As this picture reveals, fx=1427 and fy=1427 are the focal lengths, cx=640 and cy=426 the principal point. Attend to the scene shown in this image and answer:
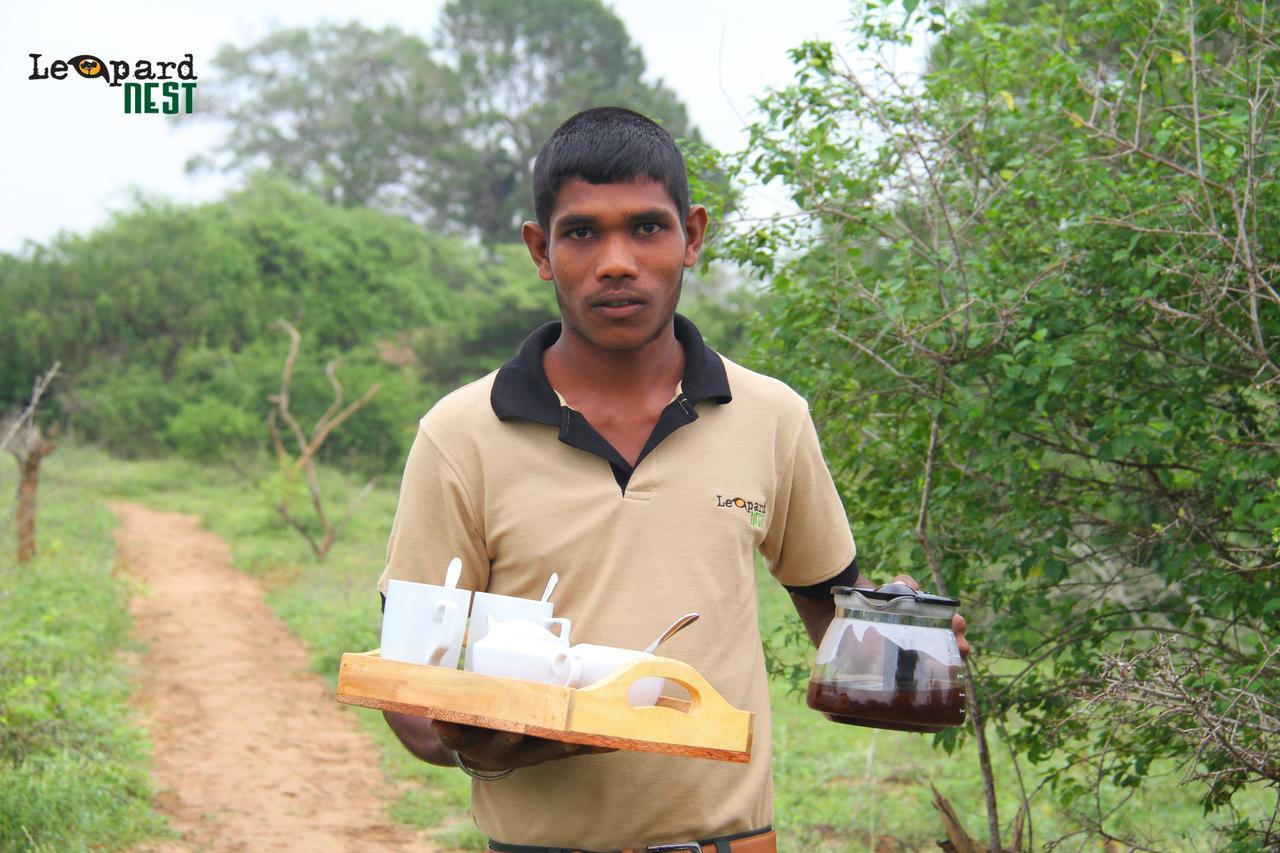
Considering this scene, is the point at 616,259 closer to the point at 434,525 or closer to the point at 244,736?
the point at 434,525

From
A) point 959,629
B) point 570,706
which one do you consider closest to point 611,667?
point 570,706

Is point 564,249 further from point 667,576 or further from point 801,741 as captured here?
point 801,741

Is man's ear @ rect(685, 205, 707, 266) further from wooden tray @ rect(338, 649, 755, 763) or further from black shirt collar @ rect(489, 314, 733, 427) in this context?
wooden tray @ rect(338, 649, 755, 763)

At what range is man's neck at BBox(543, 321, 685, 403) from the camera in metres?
2.06

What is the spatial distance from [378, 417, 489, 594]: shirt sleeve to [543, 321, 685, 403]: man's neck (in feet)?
0.72

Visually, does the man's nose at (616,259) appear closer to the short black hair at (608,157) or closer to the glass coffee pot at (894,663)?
the short black hair at (608,157)

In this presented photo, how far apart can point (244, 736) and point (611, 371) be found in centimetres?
617

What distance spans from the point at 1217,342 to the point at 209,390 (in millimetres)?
23853

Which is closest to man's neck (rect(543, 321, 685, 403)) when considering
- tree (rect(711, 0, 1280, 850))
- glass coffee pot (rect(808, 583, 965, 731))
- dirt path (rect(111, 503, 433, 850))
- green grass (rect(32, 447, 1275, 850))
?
glass coffee pot (rect(808, 583, 965, 731))

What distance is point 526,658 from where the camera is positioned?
1.72 metres

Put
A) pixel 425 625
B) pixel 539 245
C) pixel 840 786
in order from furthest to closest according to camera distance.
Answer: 1. pixel 840 786
2. pixel 539 245
3. pixel 425 625

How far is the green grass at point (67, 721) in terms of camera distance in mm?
5000

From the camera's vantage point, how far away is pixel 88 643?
29.3 feet

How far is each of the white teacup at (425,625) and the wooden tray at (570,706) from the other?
0.03m
